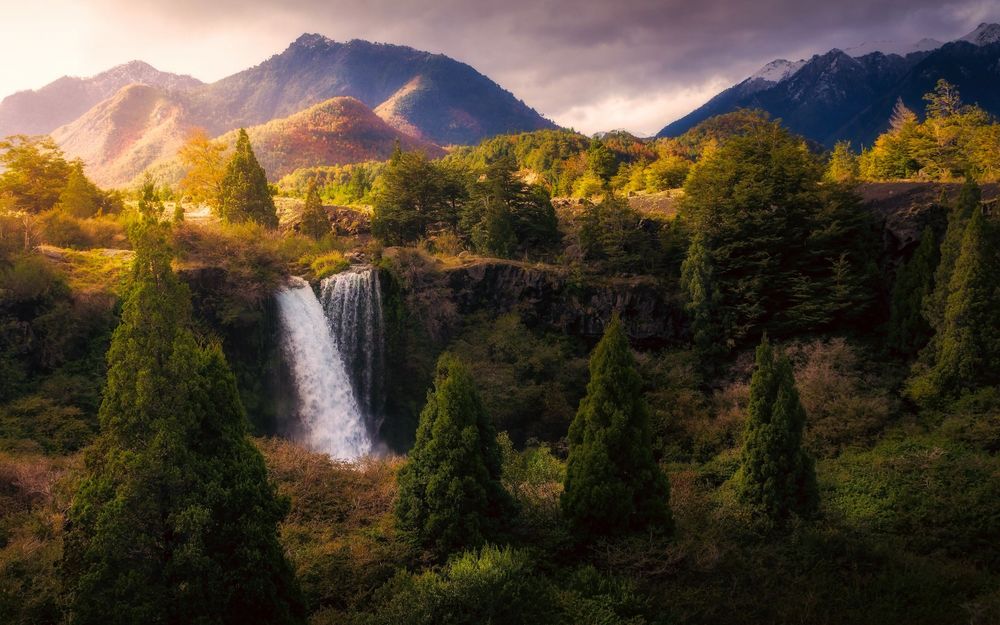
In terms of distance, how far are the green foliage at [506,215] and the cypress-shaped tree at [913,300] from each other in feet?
52.0

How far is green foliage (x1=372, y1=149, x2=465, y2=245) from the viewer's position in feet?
105

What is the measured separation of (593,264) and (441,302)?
26.1 feet

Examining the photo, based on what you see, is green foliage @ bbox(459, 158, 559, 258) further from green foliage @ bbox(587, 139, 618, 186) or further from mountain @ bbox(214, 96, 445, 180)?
mountain @ bbox(214, 96, 445, 180)

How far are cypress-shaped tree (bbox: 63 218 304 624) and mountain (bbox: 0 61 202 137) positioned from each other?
4031 inches

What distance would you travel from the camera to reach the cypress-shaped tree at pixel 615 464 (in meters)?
14.1

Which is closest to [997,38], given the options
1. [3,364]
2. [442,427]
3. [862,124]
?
[862,124]

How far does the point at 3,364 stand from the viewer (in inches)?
707

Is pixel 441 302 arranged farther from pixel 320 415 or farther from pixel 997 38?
pixel 997 38

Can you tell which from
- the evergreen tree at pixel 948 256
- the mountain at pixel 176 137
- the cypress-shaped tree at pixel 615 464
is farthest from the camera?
the mountain at pixel 176 137

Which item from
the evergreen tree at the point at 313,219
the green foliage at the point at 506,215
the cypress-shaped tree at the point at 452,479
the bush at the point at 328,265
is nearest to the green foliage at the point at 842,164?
the green foliage at the point at 506,215

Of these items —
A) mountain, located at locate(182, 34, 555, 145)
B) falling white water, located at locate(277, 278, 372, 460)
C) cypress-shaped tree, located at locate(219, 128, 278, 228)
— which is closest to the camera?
falling white water, located at locate(277, 278, 372, 460)

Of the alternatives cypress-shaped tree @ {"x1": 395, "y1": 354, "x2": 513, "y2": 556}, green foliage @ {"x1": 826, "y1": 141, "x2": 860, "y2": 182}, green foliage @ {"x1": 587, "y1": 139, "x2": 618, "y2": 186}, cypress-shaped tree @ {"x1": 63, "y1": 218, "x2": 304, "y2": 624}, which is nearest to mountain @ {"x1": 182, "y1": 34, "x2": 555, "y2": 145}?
green foliage @ {"x1": 587, "y1": 139, "x2": 618, "y2": 186}

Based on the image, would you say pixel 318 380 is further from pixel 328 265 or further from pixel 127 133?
pixel 127 133

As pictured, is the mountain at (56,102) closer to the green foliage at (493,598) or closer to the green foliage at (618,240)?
the green foliage at (618,240)
